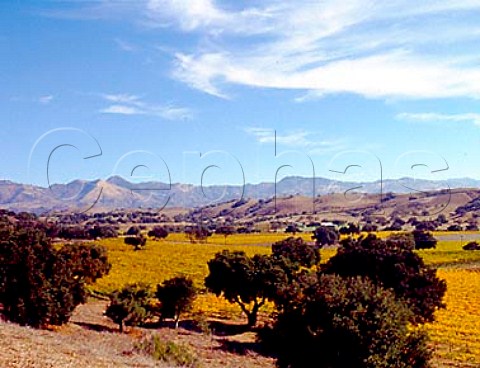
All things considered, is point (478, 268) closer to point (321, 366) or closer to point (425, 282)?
point (425, 282)

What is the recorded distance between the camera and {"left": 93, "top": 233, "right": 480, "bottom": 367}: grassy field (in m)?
39.7

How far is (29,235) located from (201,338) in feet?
46.0

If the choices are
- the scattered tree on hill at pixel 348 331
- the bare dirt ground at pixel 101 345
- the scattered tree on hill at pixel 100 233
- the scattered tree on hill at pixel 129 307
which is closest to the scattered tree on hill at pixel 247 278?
the bare dirt ground at pixel 101 345

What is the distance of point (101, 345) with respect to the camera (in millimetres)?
28391

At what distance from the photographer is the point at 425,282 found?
44.9m

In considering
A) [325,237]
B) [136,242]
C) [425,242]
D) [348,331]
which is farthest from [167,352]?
[325,237]

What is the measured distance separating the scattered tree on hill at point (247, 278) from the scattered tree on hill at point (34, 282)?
40.4 feet

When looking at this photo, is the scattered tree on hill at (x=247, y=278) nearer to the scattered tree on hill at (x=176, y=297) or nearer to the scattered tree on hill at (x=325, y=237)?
the scattered tree on hill at (x=176, y=297)

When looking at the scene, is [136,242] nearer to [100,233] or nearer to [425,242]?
[100,233]

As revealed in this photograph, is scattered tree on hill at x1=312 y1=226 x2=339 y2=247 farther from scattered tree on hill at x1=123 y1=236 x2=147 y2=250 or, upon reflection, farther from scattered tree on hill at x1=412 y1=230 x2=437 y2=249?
scattered tree on hill at x1=123 y1=236 x2=147 y2=250

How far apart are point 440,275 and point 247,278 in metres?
41.3

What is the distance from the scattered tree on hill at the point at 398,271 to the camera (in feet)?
144

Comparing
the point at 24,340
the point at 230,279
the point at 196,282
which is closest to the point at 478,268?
the point at 196,282

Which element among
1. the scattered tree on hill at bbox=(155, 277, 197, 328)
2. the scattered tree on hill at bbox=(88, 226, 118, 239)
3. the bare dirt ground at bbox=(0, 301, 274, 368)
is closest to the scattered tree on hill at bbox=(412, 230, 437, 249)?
the scattered tree on hill at bbox=(88, 226, 118, 239)
